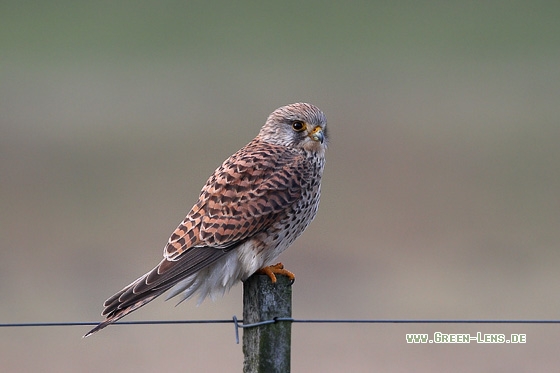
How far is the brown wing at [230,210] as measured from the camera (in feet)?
17.4

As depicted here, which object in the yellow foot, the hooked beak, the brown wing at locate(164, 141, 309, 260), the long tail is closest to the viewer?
the long tail

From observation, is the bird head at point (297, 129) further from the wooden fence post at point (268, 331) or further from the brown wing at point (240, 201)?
the wooden fence post at point (268, 331)

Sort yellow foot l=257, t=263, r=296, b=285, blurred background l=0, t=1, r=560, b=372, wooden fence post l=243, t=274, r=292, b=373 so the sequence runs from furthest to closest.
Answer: blurred background l=0, t=1, r=560, b=372 → yellow foot l=257, t=263, r=296, b=285 → wooden fence post l=243, t=274, r=292, b=373

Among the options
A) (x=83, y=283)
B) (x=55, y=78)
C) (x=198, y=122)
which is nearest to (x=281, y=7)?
(x=55, y=78)

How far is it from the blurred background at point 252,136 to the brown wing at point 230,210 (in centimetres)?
434

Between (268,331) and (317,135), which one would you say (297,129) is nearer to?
(317,135)

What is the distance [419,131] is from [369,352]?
35.3 ft

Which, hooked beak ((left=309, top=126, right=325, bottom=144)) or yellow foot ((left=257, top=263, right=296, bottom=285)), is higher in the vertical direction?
hooked beak ((left=309, top=126, right=325, bottom=144))

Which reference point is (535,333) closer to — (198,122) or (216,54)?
(198,122)

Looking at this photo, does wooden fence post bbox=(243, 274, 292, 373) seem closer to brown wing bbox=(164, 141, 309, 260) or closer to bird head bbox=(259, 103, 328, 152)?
brown wing bbox=(164, 141, 309, 260)

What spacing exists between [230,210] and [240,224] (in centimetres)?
8

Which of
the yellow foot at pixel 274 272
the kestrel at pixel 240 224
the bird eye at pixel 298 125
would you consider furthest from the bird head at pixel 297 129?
the yellow foot at pixel 274 272

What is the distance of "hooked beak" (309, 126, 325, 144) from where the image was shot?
20.0 ft

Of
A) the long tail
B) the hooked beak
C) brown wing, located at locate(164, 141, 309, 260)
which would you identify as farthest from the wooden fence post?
the hooked beak
